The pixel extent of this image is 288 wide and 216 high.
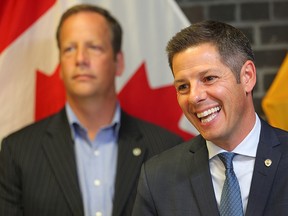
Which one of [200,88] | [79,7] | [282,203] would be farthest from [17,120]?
[282,203]

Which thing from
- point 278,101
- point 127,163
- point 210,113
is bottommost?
point 127,163

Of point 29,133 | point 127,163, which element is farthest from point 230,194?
point 29,133

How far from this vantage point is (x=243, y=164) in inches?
55.2

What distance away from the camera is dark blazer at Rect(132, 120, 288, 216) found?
1.30 m

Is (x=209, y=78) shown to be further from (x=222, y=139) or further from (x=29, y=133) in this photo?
(x=29, y=133)

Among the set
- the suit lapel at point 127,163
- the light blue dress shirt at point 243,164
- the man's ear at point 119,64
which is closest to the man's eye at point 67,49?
the man's ear at point 119,64

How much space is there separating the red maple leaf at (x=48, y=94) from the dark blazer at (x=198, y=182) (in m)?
0.90

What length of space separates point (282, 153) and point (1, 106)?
1.30 m

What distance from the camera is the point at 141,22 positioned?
2367 millimetres

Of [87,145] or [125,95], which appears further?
[125,95]

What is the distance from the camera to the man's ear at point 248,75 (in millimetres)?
1390

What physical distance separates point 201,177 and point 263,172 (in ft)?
0.54

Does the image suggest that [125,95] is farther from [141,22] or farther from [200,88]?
[200,88]

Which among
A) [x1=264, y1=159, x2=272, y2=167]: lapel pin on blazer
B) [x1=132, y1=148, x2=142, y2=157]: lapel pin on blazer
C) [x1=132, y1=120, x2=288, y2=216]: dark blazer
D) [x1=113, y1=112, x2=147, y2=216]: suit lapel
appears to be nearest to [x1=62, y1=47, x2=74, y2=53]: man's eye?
[x1=113, y1=112, x2=147, y2=216]: suit lapel
